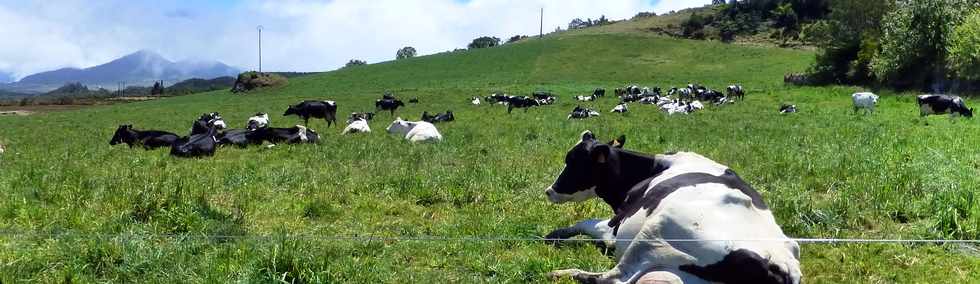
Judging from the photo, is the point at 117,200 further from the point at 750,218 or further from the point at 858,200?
the point at 858,200

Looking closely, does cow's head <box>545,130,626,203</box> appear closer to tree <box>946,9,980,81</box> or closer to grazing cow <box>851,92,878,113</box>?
grazing cow <box>851,92,878,113</box>

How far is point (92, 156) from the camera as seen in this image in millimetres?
14906

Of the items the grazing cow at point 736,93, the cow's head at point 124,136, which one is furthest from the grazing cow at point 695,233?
the grazing cow at point 736,93

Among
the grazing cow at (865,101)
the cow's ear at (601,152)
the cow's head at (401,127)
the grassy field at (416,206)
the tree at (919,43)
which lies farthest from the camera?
the tree at (919,43)

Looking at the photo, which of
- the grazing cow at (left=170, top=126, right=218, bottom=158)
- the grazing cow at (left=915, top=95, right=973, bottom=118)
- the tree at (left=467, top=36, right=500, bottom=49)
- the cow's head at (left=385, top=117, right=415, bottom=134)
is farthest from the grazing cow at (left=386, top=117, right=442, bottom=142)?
the tree at (left=467, top=36, right=500, bottom=49)

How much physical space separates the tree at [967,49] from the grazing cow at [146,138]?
3514 centimetres

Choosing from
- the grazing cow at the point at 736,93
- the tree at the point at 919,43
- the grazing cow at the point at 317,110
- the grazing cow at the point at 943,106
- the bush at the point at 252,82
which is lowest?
the grazing cow at the point at 317,110

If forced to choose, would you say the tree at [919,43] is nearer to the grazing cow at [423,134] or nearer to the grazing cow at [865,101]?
the grazing cow at [865,101]

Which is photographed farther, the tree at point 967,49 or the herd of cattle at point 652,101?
the tree at point 967,49

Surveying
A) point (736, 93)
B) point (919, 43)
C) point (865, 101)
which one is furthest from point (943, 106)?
point (919, 43)

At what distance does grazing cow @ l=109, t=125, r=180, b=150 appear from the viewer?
672 inches

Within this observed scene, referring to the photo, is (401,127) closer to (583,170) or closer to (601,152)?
(583,170)

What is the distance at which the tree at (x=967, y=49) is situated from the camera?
109ft

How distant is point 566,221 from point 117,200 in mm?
5506
